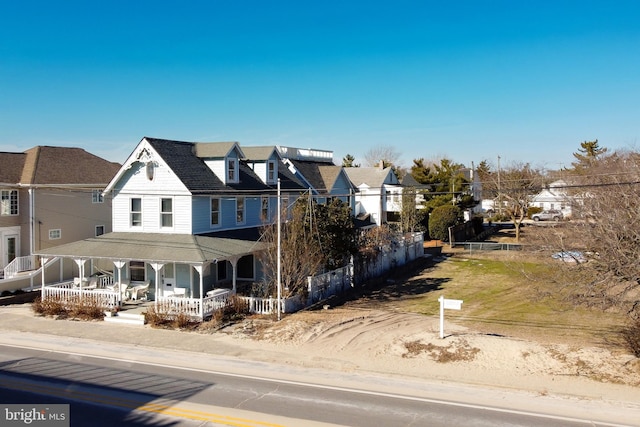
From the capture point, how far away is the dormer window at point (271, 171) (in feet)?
116

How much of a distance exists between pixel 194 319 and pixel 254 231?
919cm

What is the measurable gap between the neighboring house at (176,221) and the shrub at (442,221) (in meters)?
28.8

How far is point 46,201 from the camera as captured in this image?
113 feet

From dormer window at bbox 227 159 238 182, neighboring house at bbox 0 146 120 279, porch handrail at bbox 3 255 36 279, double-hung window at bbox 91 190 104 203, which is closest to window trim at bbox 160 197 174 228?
dormer window at bbox 227 159 238 182

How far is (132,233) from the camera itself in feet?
95.2

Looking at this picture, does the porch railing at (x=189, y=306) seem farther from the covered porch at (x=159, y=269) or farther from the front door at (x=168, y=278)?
the front door at (x=168, y=278)

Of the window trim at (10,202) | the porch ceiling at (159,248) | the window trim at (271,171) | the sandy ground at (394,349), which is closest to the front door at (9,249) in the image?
the window trim at (10,202)

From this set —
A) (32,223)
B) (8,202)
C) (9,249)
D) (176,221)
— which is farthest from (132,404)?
(8,202)

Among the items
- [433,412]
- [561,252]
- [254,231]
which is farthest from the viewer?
[254,231]

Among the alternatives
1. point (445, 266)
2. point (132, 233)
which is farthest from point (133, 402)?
point (445, 266)

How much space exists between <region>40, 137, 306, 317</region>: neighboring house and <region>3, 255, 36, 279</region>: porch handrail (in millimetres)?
4031

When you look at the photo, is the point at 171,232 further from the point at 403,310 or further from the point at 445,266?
the point at 445,266

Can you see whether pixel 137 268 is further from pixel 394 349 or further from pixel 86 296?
pixel 394 349

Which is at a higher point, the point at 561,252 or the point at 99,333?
the point at 561,252
